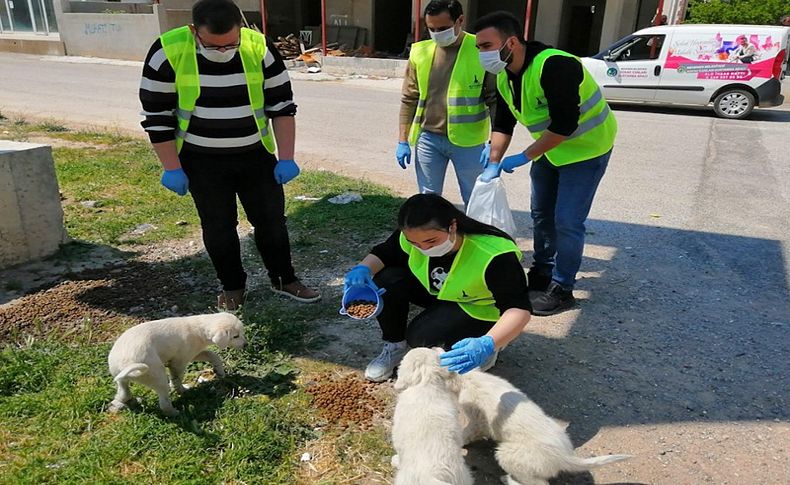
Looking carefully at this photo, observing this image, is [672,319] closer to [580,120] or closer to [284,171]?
[580,120]

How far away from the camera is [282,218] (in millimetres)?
3904

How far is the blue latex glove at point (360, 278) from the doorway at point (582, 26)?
21418mm

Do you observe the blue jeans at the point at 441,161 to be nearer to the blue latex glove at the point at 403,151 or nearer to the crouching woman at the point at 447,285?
the blue latex glove at the point at 403,151

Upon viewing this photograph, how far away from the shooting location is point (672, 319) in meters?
3.85

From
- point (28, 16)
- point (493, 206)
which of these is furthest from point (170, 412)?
point (28, 16)

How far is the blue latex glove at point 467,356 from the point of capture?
2488mm

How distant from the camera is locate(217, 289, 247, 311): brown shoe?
387 centimetres

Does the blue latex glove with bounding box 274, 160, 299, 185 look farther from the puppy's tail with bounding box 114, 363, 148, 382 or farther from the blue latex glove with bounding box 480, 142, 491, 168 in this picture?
the puppy's tail with bounding box 114, 363, 148, 382

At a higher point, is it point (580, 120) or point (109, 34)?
point (580, 120)

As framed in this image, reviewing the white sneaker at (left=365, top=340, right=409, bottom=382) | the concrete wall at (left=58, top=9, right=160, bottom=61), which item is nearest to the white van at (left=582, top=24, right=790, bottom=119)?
the white sneaker at (left=365, top=340, right=409, bottom=382)

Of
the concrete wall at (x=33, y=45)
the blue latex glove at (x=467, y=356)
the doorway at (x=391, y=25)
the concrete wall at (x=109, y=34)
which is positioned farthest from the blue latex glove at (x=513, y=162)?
the concrete wall at (x=33, y=45)

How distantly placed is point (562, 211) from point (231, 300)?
2251 millimetres

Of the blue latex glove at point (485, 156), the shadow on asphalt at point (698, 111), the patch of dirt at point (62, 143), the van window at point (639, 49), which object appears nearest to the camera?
the blue latex glove at point (485, 156)

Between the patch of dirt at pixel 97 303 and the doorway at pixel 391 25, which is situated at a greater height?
the doorway at pixel 391 25
